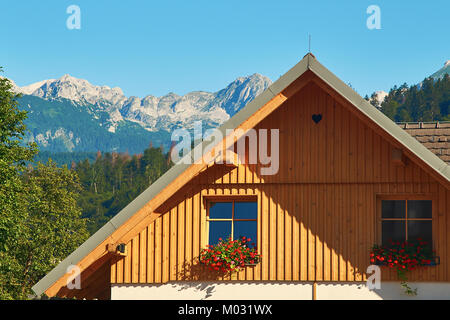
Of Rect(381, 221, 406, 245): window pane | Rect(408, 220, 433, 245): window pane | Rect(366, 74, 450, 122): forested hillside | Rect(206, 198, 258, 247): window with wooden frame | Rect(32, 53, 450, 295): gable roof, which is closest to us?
Rect(32, 53, 450, 295): gable roof

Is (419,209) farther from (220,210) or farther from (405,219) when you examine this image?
(220,210)

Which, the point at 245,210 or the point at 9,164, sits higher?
the point at 9,164

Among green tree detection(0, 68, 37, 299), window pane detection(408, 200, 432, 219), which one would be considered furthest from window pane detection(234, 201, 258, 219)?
green tree detection(0, 68, 37, 299)

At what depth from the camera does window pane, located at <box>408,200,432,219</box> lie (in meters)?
12.4

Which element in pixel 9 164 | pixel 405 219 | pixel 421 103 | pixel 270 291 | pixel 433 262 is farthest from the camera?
pixel 421 103

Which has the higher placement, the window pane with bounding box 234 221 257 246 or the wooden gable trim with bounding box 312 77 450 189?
the wooden gable trim with bounding box 312 77 450 189

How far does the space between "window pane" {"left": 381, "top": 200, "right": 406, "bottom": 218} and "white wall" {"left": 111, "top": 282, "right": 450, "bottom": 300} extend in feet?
4.52

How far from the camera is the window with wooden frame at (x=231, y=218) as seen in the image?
12.6m

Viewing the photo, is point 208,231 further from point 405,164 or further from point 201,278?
point 405,164

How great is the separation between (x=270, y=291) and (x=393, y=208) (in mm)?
3009

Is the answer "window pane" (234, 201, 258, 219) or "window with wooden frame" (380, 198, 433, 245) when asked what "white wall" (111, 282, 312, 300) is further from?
"window with wooden frame" (380, 198, 433, 245)

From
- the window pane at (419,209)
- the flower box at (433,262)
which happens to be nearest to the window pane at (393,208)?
the window pane at (419,209)

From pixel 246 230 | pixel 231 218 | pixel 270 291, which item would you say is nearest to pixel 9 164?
pixel 231 218

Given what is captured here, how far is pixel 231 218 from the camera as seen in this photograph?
500 inches
